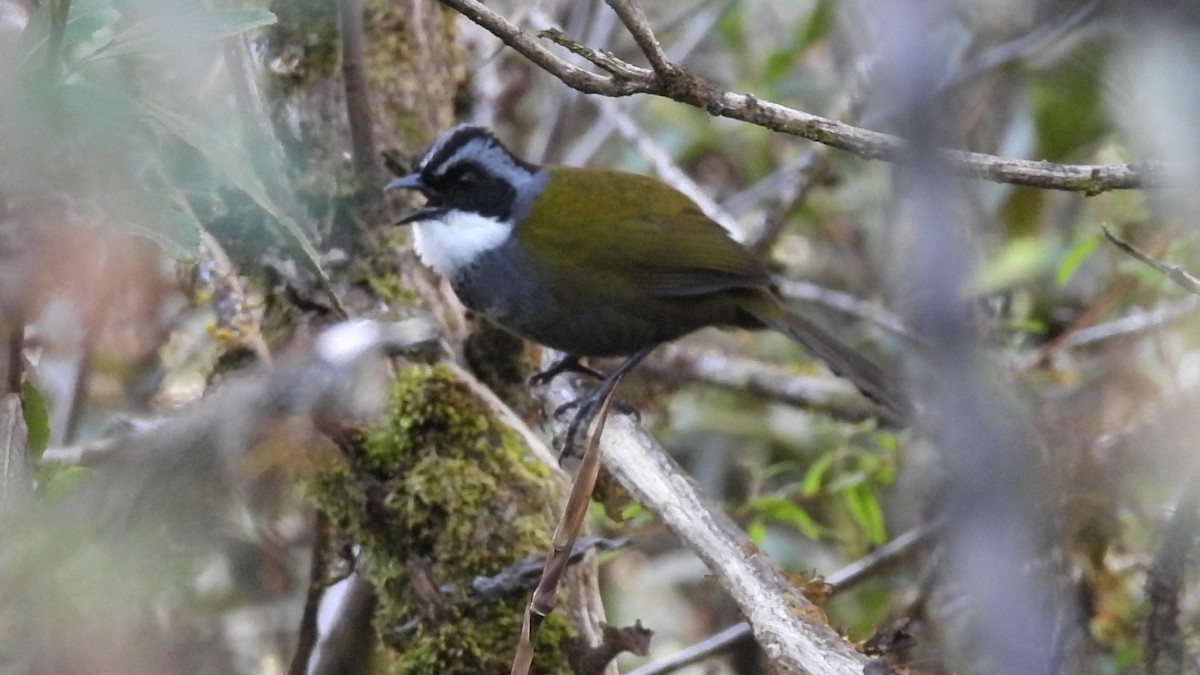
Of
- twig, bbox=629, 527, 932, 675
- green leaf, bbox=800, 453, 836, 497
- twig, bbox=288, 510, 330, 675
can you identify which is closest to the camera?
twig, bbox=288, 510, 330, 675

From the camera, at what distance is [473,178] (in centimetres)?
329

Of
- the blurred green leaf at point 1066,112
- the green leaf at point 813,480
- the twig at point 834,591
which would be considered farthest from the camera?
the blurred green leaf at point 1066,112

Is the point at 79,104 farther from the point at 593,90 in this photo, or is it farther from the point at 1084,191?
the point at 1084,191

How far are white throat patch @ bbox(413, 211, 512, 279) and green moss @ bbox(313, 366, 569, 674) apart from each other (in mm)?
488

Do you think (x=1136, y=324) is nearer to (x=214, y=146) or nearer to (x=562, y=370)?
(x=562, y=370)

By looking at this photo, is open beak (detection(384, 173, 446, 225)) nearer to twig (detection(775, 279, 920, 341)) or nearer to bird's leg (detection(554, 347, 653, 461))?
bird's leg (detection(554, 347, 653, 461))

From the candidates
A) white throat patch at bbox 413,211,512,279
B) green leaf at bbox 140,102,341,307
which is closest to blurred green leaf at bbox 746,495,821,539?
white throat patch at bbox 413,211,512,279

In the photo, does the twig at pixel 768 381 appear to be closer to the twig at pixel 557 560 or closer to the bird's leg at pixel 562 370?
the bird's leg at pixel 562 370

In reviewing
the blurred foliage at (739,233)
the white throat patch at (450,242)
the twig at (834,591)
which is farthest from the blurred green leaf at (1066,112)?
the white throat patch at (450,242)

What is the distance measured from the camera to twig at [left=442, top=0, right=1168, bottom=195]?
177cm

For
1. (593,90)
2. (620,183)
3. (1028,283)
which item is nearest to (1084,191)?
(593,90)

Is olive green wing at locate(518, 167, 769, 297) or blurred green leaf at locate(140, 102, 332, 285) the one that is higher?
blurred green leaf at locate(140, 102, 332, 285)

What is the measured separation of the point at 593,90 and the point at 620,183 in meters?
1.59

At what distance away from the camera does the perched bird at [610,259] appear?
3.19 m
